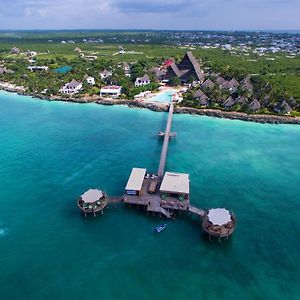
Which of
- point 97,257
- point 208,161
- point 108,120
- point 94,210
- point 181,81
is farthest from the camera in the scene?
point 181,81

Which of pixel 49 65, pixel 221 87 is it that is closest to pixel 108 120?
pixel 221 87

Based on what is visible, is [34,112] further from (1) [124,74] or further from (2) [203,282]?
(2) [203,282]

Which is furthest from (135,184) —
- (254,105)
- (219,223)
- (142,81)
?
(142,81)

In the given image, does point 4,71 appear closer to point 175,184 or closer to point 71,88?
point 71,88

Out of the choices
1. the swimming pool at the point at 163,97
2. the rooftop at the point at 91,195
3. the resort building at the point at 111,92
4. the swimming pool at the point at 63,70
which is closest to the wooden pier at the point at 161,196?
the rooftop at the point at 91,195

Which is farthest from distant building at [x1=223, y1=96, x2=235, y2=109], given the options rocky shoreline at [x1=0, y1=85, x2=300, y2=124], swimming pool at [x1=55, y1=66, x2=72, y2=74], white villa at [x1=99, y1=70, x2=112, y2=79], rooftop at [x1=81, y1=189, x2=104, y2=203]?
swimming pool at [x1=55, y1=66, x2=72, y2=74]

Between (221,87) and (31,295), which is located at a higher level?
(221,87)
